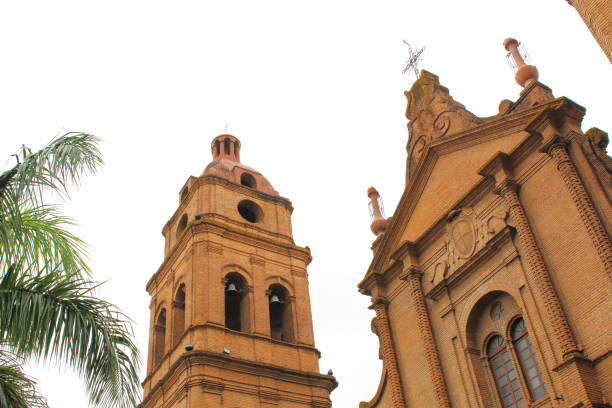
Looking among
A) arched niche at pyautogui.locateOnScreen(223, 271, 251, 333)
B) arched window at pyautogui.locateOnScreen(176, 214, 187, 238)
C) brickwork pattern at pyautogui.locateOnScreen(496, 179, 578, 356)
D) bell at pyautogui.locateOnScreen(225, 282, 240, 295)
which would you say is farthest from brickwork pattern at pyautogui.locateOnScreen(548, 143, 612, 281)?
arched window at pyautogui.locateOnScreen(176, 214, 187, 238)

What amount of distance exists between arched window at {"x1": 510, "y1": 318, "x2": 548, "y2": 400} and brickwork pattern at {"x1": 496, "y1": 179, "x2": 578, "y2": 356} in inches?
44.3

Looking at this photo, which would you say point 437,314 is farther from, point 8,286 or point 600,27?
point 8,286

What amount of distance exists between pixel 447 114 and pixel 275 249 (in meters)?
12.5

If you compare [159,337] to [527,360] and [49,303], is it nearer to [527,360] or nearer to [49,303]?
[527,360]

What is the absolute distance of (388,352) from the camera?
16344 mm

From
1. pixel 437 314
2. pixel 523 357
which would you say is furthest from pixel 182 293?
pixel 523 357

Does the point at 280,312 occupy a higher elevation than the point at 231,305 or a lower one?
lower

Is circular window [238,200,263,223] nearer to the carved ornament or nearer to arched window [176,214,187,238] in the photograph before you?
arched window [176,214,187,238]

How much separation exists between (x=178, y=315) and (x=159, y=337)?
6.99 feet

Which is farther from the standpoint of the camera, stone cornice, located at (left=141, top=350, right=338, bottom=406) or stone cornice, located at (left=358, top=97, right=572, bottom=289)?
stone cornice, located at (left=141, top=350, right=338, bottom=406)

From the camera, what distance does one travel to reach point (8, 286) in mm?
6816

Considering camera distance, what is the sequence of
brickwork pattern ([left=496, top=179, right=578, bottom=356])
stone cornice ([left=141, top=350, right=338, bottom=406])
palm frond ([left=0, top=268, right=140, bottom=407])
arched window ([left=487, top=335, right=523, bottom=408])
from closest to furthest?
palm frond ([left=0, top=268, right=140, bottom=407])
brickwork pattern ([left=496, top=179, right=578, bottom=356])
arched window ([left=487, top=335, right=523, bottom=408])
stone cornice ([left=141, top=350, right=338, bottom=406])

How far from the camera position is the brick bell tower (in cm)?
2278

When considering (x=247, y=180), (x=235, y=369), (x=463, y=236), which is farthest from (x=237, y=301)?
(x=463, y=236)
